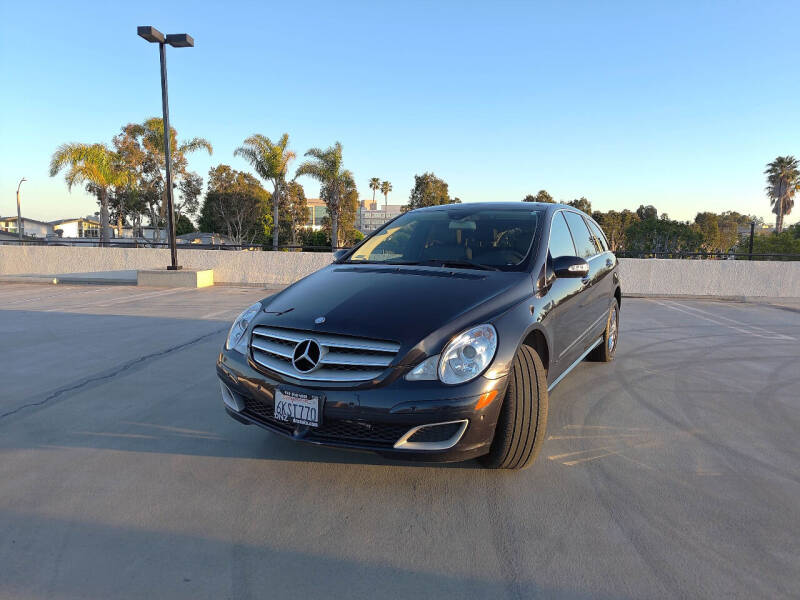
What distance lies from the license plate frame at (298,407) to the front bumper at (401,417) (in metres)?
0.02

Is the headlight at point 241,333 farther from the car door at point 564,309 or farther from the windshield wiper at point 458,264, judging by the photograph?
the car door at point 564,309

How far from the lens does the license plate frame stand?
2.54 m

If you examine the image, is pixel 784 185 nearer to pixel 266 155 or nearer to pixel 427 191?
pixel 427 191

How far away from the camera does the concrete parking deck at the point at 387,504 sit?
81.7 inches

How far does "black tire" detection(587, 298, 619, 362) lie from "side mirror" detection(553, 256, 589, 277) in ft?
6.55

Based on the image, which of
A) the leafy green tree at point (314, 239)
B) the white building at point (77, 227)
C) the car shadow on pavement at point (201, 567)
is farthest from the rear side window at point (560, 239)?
the white building at point (77, 227)

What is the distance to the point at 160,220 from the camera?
49406mm

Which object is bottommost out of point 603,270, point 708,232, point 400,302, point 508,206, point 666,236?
point 400,302

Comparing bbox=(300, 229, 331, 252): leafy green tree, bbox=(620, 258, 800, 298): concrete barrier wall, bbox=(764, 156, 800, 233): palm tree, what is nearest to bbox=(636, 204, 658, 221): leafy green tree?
bbox=(764, 156, 800, 233): palm tree

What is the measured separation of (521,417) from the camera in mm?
2777

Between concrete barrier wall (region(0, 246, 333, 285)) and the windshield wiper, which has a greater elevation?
the windshield wiper

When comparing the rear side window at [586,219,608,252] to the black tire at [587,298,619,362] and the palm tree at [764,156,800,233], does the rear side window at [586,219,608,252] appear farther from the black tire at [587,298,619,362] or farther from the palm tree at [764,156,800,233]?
the palm tree at [764,156,800,233]

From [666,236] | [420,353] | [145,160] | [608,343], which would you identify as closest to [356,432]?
[420,353]

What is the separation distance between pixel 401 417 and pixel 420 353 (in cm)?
31
